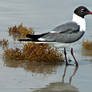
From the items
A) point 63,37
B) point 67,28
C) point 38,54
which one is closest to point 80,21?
point 67,28

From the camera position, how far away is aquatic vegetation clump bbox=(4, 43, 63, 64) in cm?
974

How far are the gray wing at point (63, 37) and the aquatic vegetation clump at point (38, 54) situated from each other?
1.24ft

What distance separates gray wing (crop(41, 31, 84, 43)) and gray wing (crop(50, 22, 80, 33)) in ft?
0.36

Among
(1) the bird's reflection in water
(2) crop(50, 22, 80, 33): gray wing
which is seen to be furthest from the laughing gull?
(1) the bird's reflection in water

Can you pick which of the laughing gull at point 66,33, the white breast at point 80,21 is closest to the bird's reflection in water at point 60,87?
the laughing gull at point 66,33

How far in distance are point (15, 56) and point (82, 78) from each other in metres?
2.70

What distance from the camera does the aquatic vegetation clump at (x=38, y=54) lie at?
974 cm

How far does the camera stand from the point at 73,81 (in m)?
7.57

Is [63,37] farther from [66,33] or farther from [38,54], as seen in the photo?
[38,54]

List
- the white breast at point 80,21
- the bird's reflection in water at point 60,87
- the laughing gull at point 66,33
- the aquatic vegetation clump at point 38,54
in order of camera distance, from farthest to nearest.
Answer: the white breast at point 80,21
the aquatic vegetation clump at point 38,54
the laughing gull at point 66,33
the bird's reflection in water at point 60,87

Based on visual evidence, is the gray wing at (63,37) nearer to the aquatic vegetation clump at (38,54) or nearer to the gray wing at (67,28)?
the gray wing at (67,28)

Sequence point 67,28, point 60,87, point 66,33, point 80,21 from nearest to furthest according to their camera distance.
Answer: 1. point 60,87
2. point 67,28
3. point 66,33
4. point 80,21

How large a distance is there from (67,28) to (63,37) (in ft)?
0.85

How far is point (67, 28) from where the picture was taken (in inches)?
380
